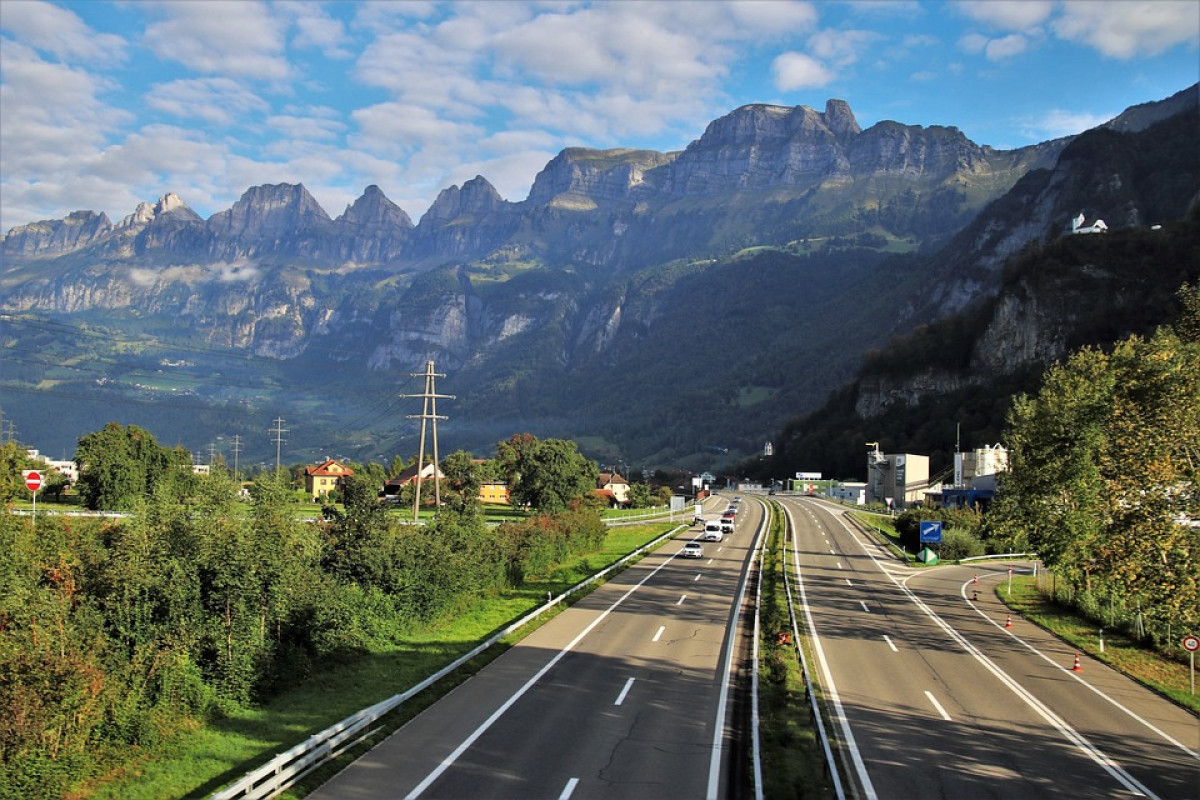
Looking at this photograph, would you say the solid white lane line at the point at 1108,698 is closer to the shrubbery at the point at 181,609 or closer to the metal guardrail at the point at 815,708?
the metal guardrail at the point at 815,708

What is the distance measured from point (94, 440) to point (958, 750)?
88.9 metres

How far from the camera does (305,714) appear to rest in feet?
69.6

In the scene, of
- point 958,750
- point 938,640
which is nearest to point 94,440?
point 938,640

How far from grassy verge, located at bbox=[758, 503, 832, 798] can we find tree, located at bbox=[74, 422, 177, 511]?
68.1m

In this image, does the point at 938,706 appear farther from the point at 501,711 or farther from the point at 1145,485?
the point at 501,711

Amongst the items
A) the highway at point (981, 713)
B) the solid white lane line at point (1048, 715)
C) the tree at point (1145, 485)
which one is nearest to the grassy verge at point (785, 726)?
the highway at point (981, 713)

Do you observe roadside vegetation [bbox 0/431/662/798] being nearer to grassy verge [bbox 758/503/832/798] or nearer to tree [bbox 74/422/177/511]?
grassy verge [bbox 758/503/832/798]

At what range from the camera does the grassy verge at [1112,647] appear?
27.3 meters

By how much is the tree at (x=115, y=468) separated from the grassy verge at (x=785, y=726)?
2680 inches

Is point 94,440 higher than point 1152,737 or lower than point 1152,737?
higher

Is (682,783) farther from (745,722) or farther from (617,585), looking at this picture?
(617,585)

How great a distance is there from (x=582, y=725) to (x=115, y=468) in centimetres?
7683

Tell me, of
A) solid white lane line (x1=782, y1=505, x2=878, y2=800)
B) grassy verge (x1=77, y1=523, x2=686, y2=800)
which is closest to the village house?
solid white lane line (x1=782, y1=505, x2=878, y2=800)

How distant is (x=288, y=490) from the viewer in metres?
32.8
